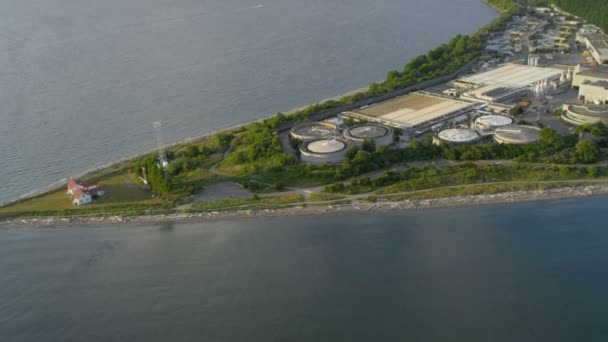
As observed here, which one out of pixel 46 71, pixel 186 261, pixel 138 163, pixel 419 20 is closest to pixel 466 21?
pixel 419 20

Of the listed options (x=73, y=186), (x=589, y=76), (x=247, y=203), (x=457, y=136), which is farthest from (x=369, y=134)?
(x=589, y=76)

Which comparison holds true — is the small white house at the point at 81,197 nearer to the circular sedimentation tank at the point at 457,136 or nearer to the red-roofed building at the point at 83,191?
the red-roofed building at the point at 83,191

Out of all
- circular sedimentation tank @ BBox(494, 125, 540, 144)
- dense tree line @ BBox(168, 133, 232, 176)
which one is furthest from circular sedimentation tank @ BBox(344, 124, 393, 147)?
dense tree line @ BBox(168, 133, 232, 176)

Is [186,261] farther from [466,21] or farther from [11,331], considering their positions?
[466,21]

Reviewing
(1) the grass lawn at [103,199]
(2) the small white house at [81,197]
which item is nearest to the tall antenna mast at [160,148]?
(1) the grass lawn at [103,199]

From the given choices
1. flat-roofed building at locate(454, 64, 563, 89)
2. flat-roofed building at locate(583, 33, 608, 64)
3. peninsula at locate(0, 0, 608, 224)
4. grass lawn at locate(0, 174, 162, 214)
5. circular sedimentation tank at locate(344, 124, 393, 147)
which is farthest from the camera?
flat-roofed building at locate(583, 33, 608, 64)

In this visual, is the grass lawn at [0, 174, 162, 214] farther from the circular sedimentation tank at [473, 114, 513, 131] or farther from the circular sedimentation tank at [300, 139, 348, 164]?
the circular sedimentation tank at [473, 114, 513, 131]

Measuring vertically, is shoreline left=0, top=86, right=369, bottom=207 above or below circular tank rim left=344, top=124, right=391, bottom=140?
below
